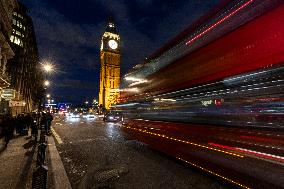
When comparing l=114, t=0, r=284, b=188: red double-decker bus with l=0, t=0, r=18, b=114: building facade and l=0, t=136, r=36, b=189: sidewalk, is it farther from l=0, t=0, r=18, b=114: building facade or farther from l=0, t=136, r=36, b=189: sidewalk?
l=0, t=0, r=18, b=114: building facade

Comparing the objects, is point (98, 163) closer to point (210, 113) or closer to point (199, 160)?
Answer: point (199, 160)

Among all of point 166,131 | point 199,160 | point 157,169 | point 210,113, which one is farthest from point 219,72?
point 157,169

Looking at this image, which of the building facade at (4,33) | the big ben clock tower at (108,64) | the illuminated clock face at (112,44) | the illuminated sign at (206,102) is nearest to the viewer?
the illuminated sign at (206,102)

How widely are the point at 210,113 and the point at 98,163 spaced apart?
13.2 ft

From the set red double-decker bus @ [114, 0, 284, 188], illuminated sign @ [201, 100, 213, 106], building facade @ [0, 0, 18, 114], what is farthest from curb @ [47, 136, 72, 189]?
building facade @ [0, 0, 18, 114]

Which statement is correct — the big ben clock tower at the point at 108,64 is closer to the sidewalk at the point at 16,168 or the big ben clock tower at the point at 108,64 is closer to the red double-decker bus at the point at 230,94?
the sidewalk at the point at 16,168

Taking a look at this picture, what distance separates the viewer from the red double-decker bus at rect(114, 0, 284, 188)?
153 inches

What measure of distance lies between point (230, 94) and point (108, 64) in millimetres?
97621

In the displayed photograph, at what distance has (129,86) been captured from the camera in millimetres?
9945

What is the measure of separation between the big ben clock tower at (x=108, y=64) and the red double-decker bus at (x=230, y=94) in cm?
Answer: 9120

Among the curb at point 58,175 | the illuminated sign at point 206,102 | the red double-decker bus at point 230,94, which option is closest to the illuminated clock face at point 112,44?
the curb at point 58,175

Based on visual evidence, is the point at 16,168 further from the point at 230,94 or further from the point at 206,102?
the point at 230,94

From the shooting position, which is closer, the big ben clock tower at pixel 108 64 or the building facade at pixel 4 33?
the building facade at pixel 4 33

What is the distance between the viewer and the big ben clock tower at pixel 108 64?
98062mm
